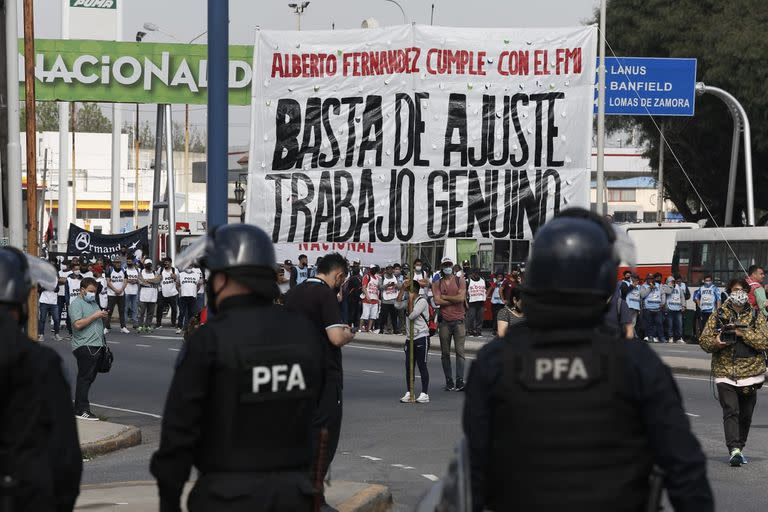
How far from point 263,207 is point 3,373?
904 centimetres

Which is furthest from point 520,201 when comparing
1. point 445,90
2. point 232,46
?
point 232,46

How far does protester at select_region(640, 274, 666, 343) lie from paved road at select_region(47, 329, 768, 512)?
8.60 metres

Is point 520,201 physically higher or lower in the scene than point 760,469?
higher

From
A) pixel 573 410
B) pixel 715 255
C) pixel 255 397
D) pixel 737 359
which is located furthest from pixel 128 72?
pixel 573 410

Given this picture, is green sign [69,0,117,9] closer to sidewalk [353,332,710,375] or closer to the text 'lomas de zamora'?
sidewalk [353,332,710,375]

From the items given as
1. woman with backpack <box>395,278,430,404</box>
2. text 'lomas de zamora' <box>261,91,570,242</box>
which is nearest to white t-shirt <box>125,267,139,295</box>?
woman with backpack <box>395,278,430,404</box>

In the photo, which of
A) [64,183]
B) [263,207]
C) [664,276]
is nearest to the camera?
[263,207]

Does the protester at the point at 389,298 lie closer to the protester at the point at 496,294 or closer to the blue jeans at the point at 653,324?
the protester at the point at 496,294

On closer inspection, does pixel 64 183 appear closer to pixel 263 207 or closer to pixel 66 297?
pixel 66 297

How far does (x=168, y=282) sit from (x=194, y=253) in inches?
1149

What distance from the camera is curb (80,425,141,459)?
42.7ft

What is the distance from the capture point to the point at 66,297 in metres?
32.8

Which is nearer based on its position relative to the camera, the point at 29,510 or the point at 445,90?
the point at 29,510

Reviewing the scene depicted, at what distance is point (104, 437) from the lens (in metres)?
13.5
